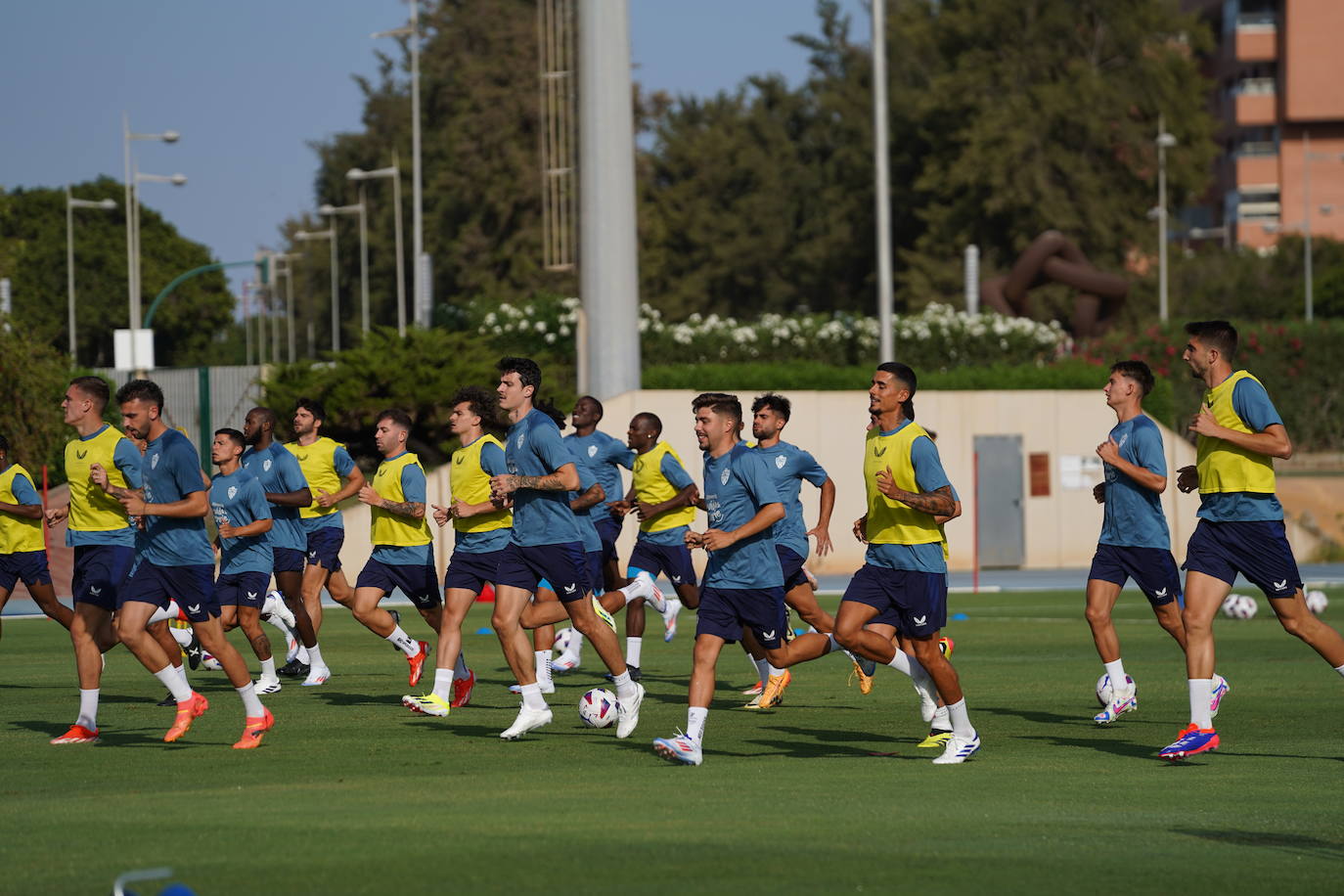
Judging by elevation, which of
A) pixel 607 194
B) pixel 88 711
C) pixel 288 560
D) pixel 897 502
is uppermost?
pixel 607 194

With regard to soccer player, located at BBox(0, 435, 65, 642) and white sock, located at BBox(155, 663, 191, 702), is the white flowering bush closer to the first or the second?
soccer player, located at BBox(0, 435, 65, 642)

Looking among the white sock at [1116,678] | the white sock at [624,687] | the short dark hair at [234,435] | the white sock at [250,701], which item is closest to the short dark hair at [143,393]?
the white sock at [250,701]

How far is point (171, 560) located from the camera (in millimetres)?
11367

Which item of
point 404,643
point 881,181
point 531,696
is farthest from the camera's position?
point 881,181

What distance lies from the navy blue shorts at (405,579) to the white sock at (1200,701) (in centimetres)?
568

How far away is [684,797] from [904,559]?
2.28 metres

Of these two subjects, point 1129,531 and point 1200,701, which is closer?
point 1200,701

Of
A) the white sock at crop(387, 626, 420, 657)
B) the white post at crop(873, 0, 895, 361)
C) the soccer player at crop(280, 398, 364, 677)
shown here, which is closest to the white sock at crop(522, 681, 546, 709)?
the white sock at crop(387, 626, 420, 657)

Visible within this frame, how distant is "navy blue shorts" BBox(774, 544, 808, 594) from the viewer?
45.5ft

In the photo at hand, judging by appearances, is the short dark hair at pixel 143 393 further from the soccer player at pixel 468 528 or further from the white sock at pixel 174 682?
the soccer player at pixel 468 528

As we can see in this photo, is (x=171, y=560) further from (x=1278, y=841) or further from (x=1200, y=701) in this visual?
(x=1278, y=841)

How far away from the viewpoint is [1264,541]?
427 inches

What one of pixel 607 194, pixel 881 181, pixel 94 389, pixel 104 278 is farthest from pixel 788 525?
pixel 104 278

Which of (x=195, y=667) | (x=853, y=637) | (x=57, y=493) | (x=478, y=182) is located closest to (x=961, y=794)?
(x=853, y=637)
